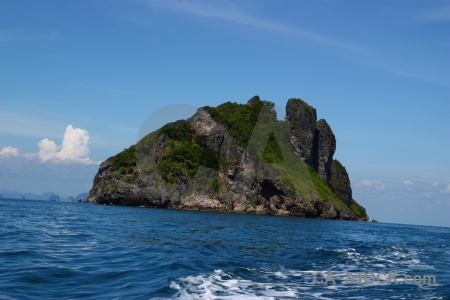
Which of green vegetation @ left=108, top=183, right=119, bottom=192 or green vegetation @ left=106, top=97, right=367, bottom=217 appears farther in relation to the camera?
green vegetation @ left=106, top=97, right=367, bottom=217

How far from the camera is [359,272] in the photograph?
20188 mm

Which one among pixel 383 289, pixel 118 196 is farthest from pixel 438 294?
pixel 118 196

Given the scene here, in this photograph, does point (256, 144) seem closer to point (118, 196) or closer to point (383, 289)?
point (118, 196)

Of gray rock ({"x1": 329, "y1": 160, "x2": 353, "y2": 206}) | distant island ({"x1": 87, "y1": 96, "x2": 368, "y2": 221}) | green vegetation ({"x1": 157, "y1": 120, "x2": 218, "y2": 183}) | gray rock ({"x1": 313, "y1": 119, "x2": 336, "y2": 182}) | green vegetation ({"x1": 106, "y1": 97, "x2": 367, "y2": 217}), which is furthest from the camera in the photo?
gray rock ({"x1": 329, "y1": 160, "x2": 353, "y2": 206})

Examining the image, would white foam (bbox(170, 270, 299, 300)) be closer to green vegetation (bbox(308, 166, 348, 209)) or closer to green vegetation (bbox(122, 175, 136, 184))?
green vegetation (bbox(122, 175, 136, 184))

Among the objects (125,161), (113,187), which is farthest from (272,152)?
(113,187)

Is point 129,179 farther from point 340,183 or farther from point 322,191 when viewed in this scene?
point 340,183

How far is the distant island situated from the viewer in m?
102

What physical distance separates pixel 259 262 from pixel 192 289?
25.2ft

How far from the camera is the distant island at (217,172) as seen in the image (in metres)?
102

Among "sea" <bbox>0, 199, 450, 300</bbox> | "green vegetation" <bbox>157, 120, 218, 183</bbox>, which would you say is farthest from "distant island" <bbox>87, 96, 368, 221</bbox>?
"sea" <bbox>0, 199, 450, 300</bbox>

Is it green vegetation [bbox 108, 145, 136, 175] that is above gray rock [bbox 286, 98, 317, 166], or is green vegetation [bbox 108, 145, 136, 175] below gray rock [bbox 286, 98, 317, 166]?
below

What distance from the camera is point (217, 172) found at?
113 meters

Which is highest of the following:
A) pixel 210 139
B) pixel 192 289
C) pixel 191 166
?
pixel 210 139
